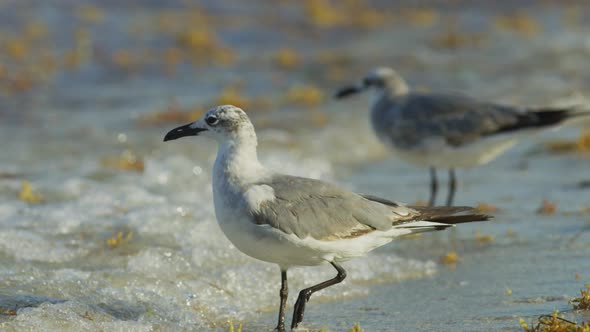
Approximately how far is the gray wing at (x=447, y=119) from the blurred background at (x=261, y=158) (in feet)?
2.11

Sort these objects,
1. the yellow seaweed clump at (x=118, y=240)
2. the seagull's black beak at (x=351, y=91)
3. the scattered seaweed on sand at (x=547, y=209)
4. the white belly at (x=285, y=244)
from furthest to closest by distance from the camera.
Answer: the seagull's black beak at (x=351, y=91)
the scattered seaweed on sand at (x=547, y=209)
the yellow seaweed clump at (x=118, y=240)
the white belly at (x=285, y=244)

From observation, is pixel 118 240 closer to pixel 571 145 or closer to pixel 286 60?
pixel 571 145

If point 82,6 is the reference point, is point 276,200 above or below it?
below

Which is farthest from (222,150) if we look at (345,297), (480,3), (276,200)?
(480,3)

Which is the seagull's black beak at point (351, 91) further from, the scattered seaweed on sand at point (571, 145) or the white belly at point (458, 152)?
the scattered seaweed on sand at point (571, 145)

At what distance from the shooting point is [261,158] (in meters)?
10.9

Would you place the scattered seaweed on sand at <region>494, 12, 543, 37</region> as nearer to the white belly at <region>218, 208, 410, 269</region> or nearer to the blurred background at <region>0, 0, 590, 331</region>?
the blurred background at <region>0, 0, 590, 331</region>

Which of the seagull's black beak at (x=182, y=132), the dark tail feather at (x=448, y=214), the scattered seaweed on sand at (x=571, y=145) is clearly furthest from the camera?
the scattered seaweed on sand at (x=571, y=145)

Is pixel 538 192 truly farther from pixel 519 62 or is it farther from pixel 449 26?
pixel 449 26

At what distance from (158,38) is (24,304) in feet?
37.5

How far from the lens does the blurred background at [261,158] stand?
5.95 meters

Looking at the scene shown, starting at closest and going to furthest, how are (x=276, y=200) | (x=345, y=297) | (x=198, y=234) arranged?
1. (x=276, y=200)
2. (x=345, y=297)
3. (x=198, y=234)

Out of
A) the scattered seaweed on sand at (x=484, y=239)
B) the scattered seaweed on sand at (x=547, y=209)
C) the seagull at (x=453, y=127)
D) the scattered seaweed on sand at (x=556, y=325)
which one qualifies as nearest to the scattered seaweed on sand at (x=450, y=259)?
the scattered seaweed on sand at (x=484, y=239)

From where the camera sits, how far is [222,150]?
5.66m
